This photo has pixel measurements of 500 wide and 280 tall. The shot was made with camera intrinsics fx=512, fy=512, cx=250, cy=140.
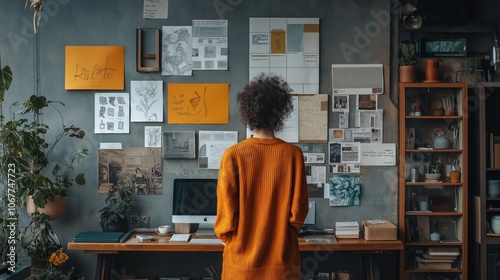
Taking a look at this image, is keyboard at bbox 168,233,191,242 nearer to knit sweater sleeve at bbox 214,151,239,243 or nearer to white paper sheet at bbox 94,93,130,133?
white paper sheet at bbox 94,93,130,133

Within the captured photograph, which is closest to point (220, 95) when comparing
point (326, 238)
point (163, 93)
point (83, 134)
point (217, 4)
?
point (163, 93)

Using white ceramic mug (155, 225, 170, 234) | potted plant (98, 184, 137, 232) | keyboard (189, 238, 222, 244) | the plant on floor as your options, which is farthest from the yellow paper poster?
the plant on floor

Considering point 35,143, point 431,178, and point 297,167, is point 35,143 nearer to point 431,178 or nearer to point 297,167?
point 297,167

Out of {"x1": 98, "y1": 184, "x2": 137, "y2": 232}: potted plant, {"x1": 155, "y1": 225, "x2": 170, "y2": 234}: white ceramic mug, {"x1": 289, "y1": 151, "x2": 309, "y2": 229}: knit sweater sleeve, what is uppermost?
{"x1": 289, "y1": 151, "x2": 309, "y2": 229}: knit sweater sleeve

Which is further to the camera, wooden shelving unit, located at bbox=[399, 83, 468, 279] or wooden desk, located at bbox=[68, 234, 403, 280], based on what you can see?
wooden shelving unit, located at bbox=[399, 83, 468, 279]

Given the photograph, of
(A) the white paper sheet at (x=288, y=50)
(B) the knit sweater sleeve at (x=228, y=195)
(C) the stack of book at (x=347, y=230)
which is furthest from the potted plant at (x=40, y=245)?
(C) the stack of book at (x=347, y=230)

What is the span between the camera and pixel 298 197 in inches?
96.9

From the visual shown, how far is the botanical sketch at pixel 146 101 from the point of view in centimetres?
434

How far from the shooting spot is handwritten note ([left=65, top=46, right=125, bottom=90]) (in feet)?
14.2

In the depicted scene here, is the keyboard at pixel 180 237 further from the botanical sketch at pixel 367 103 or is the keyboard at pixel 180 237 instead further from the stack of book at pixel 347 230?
the botanical sketch at pixel 367 103

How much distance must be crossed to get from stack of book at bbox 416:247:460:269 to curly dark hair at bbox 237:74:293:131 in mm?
2398

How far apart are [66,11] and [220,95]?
1495 mm

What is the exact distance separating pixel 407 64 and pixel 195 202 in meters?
2.12

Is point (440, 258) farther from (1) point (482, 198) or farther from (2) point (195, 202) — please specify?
(2) point (195, 202)
